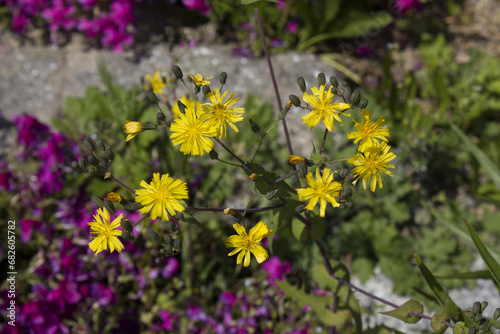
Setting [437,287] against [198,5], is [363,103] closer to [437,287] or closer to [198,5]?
[437,287]

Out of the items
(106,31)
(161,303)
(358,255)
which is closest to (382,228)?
(358,255)

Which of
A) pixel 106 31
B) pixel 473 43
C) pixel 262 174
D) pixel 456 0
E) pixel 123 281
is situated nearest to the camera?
pixel 262 174

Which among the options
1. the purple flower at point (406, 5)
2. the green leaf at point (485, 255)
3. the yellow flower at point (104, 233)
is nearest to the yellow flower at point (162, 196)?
the yellow flower at point (104, 233)

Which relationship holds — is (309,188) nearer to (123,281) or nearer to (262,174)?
(262,174)

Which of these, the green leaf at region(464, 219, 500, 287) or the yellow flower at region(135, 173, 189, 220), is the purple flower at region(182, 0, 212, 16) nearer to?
the yellow flower at region(135, 173, 189, 220)

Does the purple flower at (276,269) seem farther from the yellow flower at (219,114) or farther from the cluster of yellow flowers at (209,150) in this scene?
the yellow flower at (219,114)

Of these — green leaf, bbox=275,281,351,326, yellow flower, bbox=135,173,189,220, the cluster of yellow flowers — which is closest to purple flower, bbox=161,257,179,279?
green leaf, bbox=275,281,351,326

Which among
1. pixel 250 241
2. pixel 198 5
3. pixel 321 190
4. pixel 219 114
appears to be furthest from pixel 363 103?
pixel 198 5
